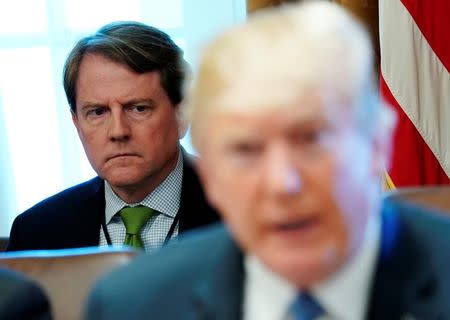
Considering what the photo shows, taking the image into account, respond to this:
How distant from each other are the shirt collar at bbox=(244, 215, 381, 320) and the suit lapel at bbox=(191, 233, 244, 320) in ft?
0.12

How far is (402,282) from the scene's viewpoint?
3.85 feet

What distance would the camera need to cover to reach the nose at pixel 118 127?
2.30 m

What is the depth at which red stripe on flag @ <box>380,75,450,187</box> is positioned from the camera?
2.92 metres

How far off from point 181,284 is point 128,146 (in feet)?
3.56

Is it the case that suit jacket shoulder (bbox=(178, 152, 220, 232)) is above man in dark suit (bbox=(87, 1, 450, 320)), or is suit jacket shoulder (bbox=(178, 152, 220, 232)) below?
below

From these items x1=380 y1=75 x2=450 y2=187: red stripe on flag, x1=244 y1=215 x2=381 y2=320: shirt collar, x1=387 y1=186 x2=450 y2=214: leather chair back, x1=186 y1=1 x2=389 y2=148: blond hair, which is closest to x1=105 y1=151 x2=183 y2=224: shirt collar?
x1=387 y1=186 x2=450 y2=214: leather chair back

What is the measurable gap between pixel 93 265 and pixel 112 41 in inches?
32.2

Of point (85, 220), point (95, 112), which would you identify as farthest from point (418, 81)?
point (85, 220)

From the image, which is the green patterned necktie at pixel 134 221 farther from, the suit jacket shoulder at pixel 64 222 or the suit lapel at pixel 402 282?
the suit lapel at pixel 402 282

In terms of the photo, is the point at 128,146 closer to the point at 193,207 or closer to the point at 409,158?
the point at 193,207

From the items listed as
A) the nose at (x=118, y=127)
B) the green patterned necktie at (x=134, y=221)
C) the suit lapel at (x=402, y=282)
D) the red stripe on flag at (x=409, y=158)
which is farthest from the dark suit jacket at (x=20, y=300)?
the red stripe on flag at (x=409, y=158)

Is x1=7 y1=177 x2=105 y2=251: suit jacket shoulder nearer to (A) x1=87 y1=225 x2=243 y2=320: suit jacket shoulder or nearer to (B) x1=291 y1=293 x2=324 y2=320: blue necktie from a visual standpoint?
(A) x1=87 y1=225 x2=243 y2=320: suit jacket shoulder

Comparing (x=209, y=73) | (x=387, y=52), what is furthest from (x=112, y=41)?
(x=209, y=73)

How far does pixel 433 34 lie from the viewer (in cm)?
286
